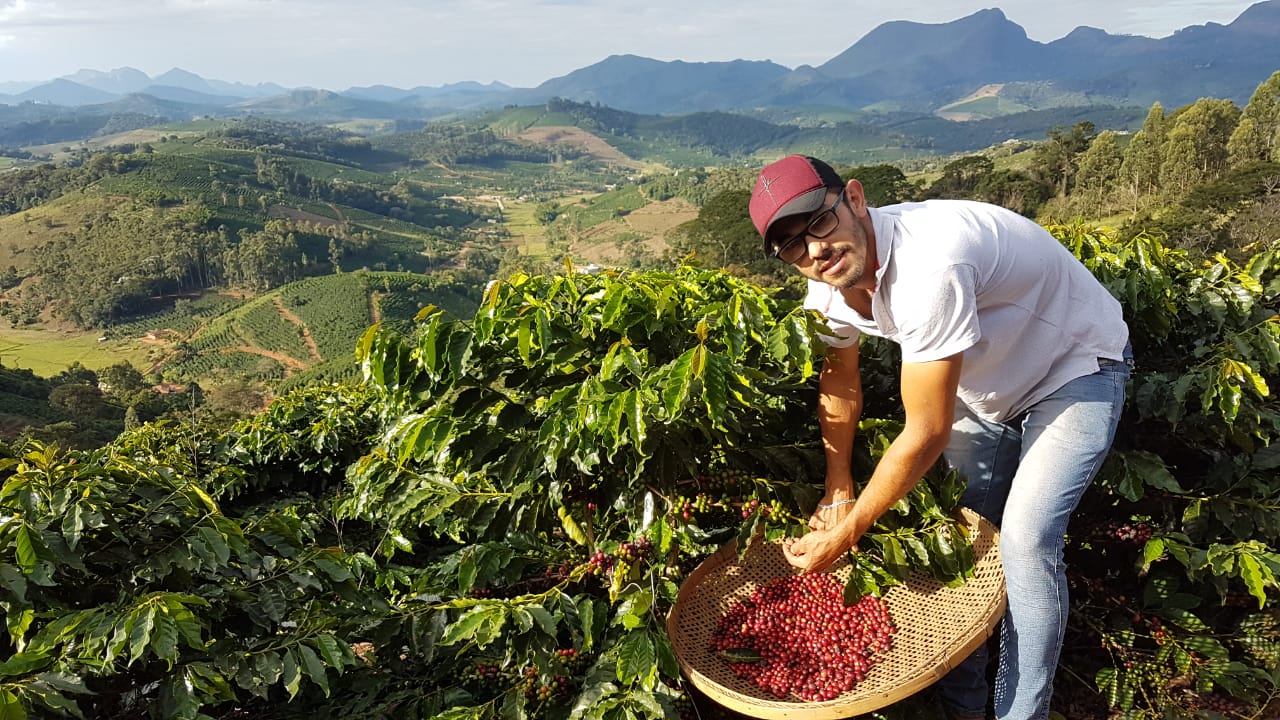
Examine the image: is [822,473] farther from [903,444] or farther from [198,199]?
[198,199]

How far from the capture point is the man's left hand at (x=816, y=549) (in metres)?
2.45

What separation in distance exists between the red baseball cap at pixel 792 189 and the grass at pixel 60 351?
261 feet

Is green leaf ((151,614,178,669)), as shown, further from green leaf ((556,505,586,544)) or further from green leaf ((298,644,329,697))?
green leaf ((556,505,586,544))

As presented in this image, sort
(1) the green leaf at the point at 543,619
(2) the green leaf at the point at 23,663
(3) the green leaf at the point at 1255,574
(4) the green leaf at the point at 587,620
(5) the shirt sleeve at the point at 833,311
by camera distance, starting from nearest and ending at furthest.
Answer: (2) the green leaf at the point at 23,663
(1) the green leaf at the point at 543,619
(4) the green leaf at the point at 587,620
(3) the green leaf at the point at 1255,574
(5) the shirt sleeve at the point at 833,311

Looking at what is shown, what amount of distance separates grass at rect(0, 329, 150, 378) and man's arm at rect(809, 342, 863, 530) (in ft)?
260

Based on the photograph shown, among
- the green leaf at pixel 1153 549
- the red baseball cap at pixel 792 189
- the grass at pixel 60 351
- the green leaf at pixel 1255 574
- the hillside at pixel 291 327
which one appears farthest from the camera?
the hillside at pixel 291 327

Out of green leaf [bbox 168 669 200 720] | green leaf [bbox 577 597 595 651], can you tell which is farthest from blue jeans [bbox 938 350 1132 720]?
green leaf [bbox 168 669 200 720]

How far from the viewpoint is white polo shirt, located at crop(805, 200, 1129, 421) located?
2041 millimetres

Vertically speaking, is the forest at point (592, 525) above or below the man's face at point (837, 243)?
below

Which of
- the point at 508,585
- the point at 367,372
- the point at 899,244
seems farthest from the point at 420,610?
the point at 899,244

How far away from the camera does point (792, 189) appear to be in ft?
6.86

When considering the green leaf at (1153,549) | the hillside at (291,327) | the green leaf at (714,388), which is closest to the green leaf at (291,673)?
the green leaf at (714,388)

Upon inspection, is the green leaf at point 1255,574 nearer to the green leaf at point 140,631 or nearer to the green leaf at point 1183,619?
the green leaf at point 1183,619

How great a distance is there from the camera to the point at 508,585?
106 inches
